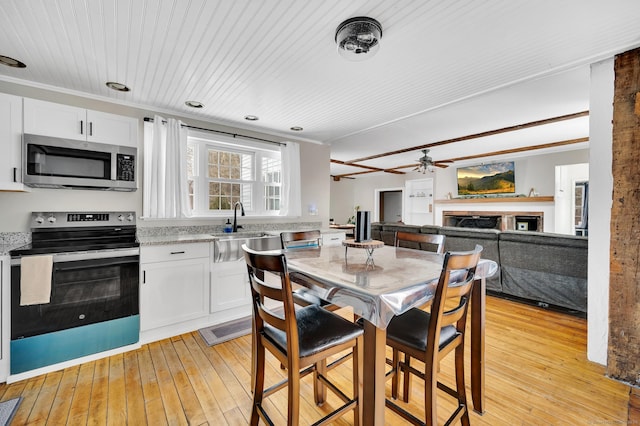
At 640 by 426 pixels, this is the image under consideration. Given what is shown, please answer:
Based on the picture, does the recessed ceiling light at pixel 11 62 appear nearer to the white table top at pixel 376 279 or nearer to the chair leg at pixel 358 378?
the white table top at pixel 376 279

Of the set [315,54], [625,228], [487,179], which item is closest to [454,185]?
[487,179]

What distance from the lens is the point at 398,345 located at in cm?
138

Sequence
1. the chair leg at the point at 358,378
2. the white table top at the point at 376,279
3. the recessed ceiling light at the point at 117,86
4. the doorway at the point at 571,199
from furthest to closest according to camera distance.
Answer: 1. the doorway at the point at 571,199
2. the recessed ceiling light at the point at 117,86
3. the chair leg at the point at 358,378
4. the white table top at the point at 376,279

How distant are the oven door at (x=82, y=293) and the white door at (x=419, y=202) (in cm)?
731

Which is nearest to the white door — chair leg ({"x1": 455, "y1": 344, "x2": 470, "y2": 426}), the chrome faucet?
the chrome faucet

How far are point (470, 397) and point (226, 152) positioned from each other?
357 centimetres

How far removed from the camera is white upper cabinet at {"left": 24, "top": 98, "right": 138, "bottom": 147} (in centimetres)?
231

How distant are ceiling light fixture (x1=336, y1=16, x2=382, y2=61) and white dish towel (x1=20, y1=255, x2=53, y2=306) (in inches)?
99.3

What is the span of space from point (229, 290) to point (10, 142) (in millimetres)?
2177

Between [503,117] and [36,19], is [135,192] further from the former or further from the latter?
[503,117]

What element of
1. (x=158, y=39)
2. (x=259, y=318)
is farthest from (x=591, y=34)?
(x=158, y=39)

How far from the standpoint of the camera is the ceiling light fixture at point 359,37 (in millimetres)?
1620

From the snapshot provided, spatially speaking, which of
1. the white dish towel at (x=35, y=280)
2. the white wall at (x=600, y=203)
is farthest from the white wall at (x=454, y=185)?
the white dish towel at (x=35, y=280)

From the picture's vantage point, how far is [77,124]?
249 centimetres
